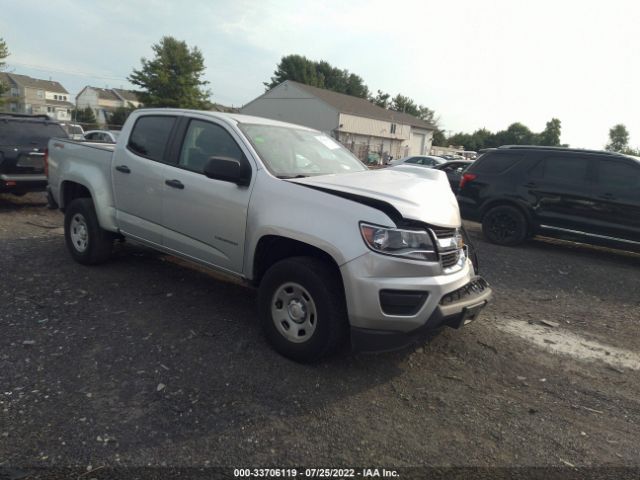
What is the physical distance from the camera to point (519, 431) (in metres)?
2.91

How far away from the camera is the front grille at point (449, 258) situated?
10.9 ft

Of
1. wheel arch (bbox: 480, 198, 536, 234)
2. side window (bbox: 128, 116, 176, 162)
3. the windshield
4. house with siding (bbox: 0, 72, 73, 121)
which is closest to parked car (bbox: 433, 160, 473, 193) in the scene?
wheel arch (bbox: 480, 198, 536, 234)

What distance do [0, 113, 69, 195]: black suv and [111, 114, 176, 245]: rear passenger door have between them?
15.4 ft

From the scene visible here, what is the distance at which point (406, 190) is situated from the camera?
137 inches

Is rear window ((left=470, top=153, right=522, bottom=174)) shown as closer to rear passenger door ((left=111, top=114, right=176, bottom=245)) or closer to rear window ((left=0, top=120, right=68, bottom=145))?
rear passenger door ((left=111, top=114, right=176, bottom=245))

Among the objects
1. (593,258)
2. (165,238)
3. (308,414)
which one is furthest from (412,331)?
(593,258)

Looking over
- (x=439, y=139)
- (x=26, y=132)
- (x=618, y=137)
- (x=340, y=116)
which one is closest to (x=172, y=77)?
(x=340, y=116)

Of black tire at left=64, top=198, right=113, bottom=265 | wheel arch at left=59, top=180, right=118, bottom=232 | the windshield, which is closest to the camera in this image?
the windshield

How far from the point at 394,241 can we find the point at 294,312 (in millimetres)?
949

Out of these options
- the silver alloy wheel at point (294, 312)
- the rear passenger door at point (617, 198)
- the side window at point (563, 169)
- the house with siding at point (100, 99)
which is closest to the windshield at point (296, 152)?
the silver alloy wheel at point (294, 312)

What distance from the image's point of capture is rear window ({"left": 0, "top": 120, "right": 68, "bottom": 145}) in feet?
28.0

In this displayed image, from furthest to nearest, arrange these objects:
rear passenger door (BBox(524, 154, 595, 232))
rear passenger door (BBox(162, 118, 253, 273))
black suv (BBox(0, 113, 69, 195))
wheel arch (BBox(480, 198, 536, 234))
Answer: black suv (BBox(0, 113, 69, 195)), wheel arch (BBox(480, 198, 536, 234)), rear passenger door (BBox(524, 154, 595, 232)), rear passenger door (BBox(162, 118, 253, 273))

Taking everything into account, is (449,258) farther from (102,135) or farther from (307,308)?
(102,135)

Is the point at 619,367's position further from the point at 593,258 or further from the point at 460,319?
the point at 593,258
